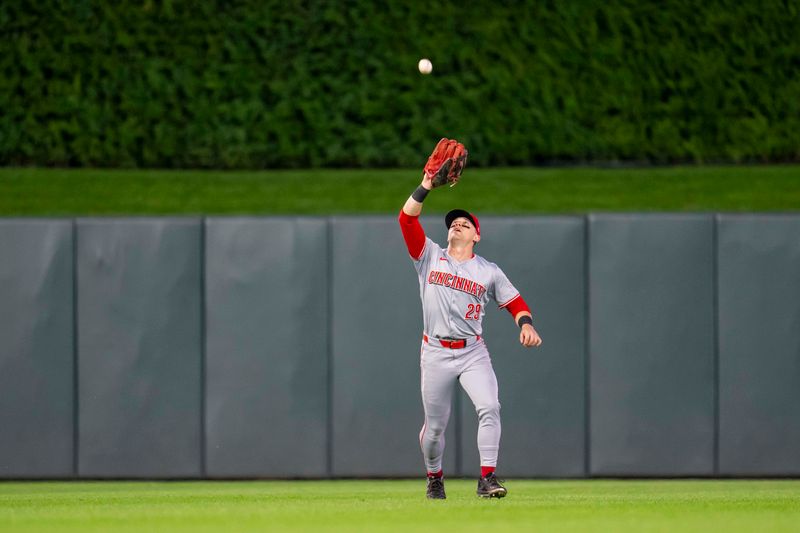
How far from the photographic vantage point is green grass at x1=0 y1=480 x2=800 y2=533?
471 centimetres

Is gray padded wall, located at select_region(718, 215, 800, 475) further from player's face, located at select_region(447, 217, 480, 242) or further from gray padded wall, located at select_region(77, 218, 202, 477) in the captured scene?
gray padded wall, located at select_region(77, 218, 202, 477)

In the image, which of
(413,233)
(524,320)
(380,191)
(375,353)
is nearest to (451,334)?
(524,320)

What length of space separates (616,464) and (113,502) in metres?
3.54

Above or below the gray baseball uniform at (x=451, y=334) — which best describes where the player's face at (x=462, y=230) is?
above

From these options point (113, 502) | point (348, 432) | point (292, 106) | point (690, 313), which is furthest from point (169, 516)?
point (292, 106)

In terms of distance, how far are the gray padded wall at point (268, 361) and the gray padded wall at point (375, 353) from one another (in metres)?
0.11

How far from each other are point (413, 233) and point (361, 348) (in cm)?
234

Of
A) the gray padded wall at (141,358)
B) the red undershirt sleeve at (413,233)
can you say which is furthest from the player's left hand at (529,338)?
the gray padded wall at (141,358)

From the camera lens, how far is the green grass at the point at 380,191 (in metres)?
8.73

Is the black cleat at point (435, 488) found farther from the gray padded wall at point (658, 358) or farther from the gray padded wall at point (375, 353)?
the gray padded wall at point (658, 358)

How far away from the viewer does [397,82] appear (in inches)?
372

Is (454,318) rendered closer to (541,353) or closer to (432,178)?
(432,178)

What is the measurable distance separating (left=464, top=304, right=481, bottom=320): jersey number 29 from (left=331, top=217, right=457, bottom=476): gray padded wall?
2143 millimetres

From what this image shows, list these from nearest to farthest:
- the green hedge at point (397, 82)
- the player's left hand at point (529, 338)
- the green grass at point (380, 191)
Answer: the player's left hand at point (529, 338) < the green grass at point (380, 191) < the green hedge at point (397, 82)
